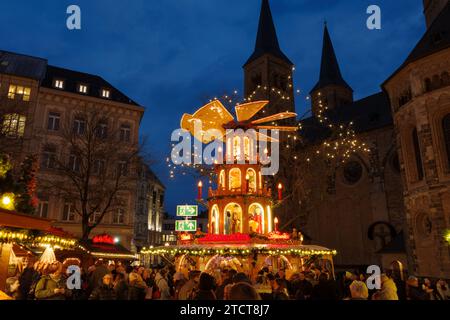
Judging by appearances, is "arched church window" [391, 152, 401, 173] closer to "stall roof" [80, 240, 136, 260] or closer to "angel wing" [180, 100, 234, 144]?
"angel wing" [180, 100, 234, 144]

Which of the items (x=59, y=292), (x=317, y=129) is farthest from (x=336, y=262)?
(x=59, y=292)

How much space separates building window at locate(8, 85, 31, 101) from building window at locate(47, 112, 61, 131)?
2.59 metres

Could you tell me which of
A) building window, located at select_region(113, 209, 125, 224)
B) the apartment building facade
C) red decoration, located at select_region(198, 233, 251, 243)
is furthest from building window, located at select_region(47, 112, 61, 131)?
red decoration, located at select_region(198, 233, 251, 243)

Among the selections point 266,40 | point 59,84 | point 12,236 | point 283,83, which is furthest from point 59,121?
point 266,40

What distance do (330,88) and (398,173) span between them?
105ft

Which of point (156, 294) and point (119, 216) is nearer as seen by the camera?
point (156, 294)

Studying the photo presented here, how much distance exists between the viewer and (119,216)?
3459cm

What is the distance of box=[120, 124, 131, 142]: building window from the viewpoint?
3656cm

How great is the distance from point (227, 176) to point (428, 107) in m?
16.0

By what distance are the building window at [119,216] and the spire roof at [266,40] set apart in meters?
36.6

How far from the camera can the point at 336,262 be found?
1527 inches

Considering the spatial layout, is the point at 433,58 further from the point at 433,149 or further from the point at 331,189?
the point at 331,189

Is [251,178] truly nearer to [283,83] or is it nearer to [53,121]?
[53,121]

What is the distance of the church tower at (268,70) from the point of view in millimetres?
55875
